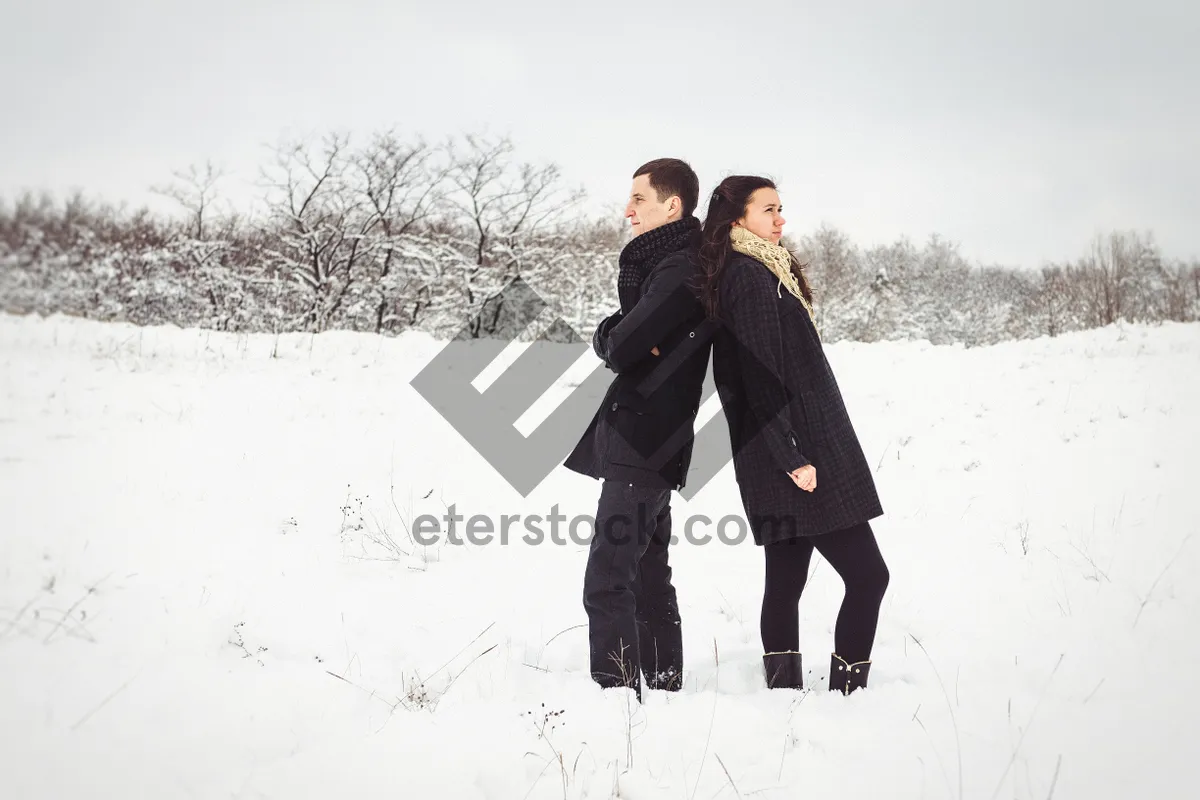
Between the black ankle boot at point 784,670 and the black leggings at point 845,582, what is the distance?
0.03 m

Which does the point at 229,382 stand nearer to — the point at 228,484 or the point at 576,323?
the point at 228,484

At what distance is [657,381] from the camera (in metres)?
2.44

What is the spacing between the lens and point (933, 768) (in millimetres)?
2006

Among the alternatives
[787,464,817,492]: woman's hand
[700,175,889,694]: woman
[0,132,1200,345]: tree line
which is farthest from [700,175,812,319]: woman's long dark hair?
[0,132,1200,345]: tree line

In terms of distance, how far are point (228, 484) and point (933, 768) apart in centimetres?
437

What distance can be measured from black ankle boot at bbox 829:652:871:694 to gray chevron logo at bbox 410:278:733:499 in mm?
3050

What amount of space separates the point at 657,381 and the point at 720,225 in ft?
2.15

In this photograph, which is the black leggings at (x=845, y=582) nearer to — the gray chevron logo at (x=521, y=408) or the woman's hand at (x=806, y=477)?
the woman's hand at (x=806, y=477)

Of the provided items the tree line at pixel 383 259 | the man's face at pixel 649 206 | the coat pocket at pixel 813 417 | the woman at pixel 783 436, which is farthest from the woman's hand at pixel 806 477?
the tree line at pixel 383 259

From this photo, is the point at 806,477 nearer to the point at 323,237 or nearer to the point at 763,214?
the point at 763,214

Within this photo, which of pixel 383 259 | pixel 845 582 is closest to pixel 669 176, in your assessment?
pixel 845 582

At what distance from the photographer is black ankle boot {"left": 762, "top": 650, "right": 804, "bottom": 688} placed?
2.53 meters

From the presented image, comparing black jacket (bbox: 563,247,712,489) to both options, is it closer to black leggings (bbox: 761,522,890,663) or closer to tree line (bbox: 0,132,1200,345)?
black leggings (bbox: 761,522,890,663)

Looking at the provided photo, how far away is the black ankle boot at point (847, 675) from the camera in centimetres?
239
